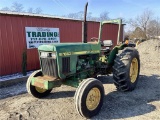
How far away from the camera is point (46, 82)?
4.53 m

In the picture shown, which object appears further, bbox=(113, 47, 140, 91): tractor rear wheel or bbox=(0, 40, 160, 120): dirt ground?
bbox=(113, 47, 140, 91): tractor rear wheel

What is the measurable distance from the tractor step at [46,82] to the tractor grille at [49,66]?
12cm

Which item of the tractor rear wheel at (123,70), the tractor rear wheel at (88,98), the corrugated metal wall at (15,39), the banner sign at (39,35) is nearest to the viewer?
the tractor rear wheel at (88,98)

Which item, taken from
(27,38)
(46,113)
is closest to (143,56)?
(27,38)

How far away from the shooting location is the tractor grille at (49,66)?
4.64 m

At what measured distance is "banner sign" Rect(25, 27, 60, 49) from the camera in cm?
854

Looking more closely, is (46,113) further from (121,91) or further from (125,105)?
(121,91)

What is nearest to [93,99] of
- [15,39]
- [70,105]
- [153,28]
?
[70,105]

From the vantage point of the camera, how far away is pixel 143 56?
1160cm

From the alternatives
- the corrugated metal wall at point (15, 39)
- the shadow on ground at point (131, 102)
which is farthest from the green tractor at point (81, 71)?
the corrugated metal wall at point (15, 39)

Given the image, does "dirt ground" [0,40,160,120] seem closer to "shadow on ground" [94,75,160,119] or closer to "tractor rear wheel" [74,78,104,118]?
"shadow on ground" [94,75,160,119]

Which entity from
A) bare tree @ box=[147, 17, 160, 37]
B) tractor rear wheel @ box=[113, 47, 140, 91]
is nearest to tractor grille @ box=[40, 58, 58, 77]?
tractor rear wheel @ box=[113, 47, 140, 91]

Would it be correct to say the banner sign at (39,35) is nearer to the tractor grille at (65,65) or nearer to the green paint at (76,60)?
the green paint at (76,60)

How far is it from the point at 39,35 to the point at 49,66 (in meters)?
4.43
